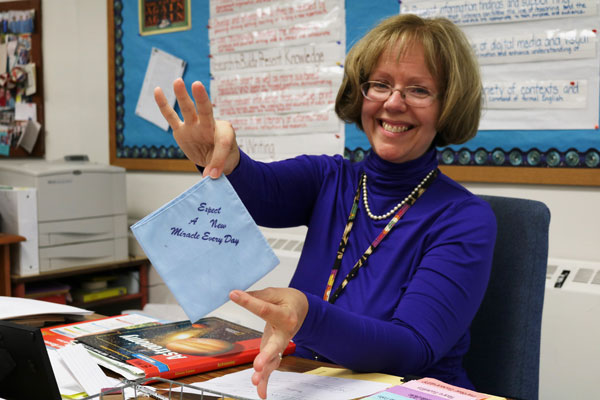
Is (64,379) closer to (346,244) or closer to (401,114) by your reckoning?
(346,244)

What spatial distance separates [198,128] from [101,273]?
77.9 inches

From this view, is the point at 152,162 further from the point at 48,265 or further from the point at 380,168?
the point at 380,168

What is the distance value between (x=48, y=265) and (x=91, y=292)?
10.4 inches

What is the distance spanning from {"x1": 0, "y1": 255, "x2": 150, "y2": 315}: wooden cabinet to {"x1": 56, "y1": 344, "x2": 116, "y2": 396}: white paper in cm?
156

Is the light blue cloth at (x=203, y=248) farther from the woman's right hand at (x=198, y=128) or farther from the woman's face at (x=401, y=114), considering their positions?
the woman's face at (x=401, y=114)

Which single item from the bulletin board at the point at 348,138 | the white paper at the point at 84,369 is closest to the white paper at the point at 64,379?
the white paper at the point at 84,369

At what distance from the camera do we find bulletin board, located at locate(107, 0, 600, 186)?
71.2 inches

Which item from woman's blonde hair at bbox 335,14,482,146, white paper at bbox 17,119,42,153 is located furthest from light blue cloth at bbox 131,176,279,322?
white paper at bbox 17,119,42,153

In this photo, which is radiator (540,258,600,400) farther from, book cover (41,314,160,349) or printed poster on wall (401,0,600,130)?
book cover (41,314,160,349)

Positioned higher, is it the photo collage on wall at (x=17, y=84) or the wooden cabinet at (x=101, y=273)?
the photo collage on wall at (x=17, y=84)

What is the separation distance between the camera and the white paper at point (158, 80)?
276 centimetres

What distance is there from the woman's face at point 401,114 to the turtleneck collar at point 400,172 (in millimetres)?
15

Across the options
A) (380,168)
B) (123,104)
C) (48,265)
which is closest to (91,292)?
(48,265)

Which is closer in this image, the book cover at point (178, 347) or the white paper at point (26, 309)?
the book cover at point (178, 347)
